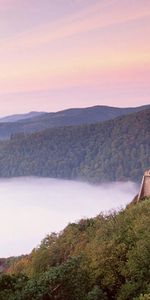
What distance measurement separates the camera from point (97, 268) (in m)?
44.3

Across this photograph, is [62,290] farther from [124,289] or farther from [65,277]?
[124,289]

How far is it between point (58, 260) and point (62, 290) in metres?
24.3

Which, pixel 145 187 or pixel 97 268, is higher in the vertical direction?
pixel 145 187

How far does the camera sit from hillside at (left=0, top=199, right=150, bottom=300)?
34594mm

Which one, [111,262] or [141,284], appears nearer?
[141,284]

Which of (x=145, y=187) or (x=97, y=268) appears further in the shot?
(x=145, y=187)

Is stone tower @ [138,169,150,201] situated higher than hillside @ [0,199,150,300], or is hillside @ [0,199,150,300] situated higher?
stone tower @ [138,169,150,201]

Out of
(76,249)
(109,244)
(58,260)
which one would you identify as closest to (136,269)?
(109,244)

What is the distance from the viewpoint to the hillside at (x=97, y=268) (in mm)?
34594

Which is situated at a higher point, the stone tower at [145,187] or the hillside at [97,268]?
the stone tower at [145,187]

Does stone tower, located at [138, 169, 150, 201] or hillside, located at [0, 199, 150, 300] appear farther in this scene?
stone tower, located at [138, 169, 150, 201]

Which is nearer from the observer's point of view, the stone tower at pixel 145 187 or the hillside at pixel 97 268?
the hillside at pixel 97 268

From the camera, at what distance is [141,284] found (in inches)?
1586

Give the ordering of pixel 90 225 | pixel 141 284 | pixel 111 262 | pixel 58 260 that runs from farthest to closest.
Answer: pixel 90 225
pixel 58 260
pixel 111 262
pixel 141 284
